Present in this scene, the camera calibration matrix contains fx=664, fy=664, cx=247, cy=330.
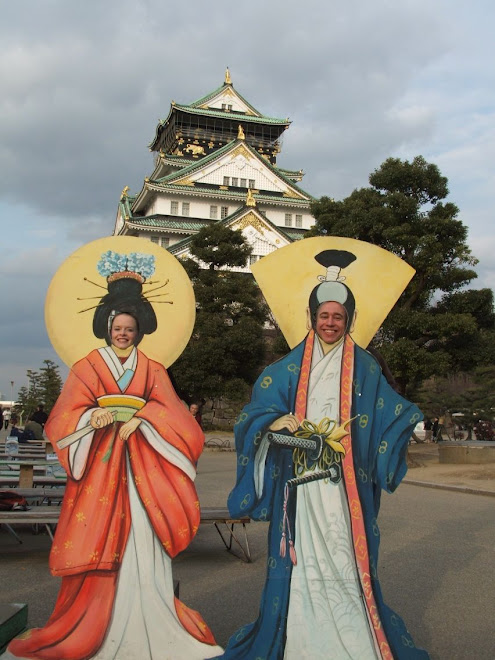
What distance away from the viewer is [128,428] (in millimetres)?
3752

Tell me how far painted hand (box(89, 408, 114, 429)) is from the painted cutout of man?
73 centimetres

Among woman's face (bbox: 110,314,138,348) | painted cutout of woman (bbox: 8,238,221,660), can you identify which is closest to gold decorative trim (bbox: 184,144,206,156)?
painted cutout of woman (bbox: 8,238,221,660)

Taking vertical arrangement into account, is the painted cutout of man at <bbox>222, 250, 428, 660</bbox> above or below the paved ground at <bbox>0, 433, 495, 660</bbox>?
above

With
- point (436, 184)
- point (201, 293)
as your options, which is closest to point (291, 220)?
point (201, 293)

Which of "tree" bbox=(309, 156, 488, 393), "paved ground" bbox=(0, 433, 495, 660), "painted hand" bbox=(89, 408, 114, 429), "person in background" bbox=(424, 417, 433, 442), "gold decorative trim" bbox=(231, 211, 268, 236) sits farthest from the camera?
"gold decorative trim" bbox=(231, 211, 268, 236)

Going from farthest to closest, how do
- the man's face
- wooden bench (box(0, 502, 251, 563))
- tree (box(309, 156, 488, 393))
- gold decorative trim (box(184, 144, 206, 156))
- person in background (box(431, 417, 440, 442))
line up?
gold decorative trim (box(184, 144, 206, 156)) → person in background (box(431, 417, 440, 442)) → tree (box(309, 156, 488, 393)) → wooden bench (box(0, 502, 251, 563)) → the man's face

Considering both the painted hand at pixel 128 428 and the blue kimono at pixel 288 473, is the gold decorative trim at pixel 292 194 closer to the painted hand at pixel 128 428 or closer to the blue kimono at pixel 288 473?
the blue kimono at pixel 288 473

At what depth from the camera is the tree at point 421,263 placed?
15391 mm

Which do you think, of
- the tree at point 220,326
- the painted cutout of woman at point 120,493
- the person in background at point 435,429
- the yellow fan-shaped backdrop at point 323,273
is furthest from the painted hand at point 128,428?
the person in background at point 435,429

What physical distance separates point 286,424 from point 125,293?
1.23 m

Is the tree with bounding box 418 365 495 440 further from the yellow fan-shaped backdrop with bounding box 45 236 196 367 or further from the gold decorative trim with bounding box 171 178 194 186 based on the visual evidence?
the yellow fan-shaped backdrop with bounding box 45 236 196 367

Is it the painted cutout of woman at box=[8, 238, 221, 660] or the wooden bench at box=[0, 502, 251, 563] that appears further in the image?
the wooden bench at box=[0, 502, 251, 563]

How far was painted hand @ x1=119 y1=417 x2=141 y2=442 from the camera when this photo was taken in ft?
12.3

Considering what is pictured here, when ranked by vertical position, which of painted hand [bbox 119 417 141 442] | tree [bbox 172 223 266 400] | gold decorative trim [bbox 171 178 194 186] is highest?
gold decorative trim [bbox 171 178 194 186]
